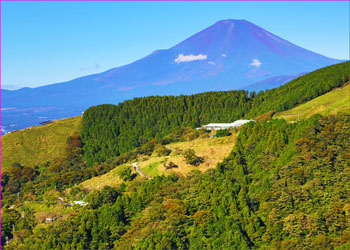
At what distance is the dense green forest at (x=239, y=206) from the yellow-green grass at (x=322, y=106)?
1029 centimetres

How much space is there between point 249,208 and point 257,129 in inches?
699

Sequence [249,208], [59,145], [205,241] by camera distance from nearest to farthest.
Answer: [205,241], [249,208], [59,145]

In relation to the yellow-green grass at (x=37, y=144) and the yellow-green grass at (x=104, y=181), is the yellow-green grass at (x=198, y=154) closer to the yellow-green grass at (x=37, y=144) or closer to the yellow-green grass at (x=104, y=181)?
the yellow-green grass at (x=104, y=181)

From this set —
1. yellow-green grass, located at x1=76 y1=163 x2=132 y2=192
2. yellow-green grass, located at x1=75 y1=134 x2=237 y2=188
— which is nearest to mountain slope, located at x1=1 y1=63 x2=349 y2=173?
yellow-green grass, located at x1=75 y1=134 x2=237 y2=188

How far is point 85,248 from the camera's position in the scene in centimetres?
4038

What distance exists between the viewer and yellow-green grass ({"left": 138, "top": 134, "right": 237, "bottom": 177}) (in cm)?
5705

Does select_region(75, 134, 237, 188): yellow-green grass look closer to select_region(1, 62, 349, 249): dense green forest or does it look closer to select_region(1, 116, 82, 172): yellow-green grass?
select_region(1, 62, 349, 249): dense green forest

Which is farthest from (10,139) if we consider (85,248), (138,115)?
(85,248)

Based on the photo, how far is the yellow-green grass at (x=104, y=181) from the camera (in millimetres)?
57719

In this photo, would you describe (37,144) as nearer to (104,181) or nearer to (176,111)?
(176,111)

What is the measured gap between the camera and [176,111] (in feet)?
306

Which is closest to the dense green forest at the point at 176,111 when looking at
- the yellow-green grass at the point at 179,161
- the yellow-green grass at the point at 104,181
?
the yellow-green grass at the point at 179,161

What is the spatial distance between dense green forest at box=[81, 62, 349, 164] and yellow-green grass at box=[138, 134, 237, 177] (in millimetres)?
18138

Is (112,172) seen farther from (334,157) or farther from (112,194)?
(334,157)
